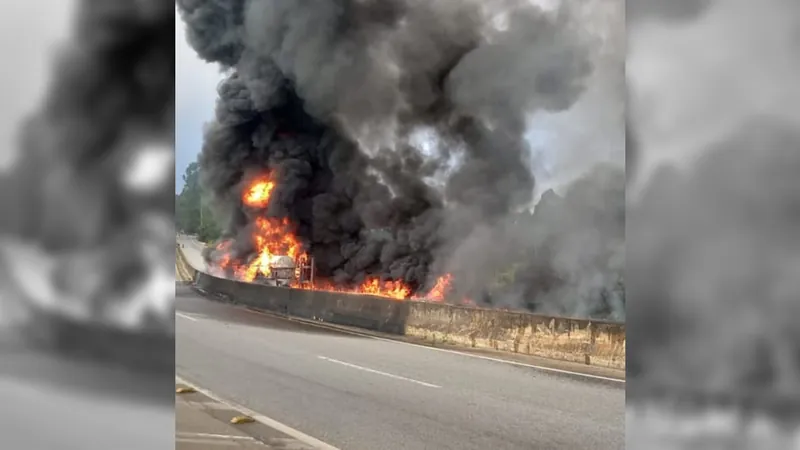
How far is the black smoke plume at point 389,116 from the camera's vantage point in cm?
327

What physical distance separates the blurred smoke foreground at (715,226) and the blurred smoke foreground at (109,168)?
1.76 meters

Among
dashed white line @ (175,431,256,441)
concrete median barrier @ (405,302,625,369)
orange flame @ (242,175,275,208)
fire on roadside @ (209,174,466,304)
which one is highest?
orange flame @ (242,175,275,208)

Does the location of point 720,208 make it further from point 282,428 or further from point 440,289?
point 440,289

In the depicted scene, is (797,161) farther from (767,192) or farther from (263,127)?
(263,127)

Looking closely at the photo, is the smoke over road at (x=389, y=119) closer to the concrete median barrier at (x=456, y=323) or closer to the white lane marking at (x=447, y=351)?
the concrete median barrier at (x=456, y=323)

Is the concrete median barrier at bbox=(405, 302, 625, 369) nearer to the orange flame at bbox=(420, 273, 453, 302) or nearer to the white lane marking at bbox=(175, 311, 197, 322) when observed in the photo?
the orange flame at bbox=(420, 273, 453, 302)

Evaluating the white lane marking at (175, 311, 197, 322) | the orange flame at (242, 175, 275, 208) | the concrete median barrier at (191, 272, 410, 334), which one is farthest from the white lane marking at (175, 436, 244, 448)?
the orange flame at (242, 175, 275, 208)

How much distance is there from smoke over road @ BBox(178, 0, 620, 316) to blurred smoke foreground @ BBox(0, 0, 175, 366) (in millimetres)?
703

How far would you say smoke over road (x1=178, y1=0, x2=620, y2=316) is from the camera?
10.7ft

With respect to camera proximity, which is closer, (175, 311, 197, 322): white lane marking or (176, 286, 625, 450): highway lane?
(176, 286, 625, 450): highway lane

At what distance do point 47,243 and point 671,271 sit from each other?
2.37 meters

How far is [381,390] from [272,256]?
1176 millimetres

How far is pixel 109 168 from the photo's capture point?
227 centimetres

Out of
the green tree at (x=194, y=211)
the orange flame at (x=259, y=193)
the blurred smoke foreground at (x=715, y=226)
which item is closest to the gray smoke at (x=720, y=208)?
the blurred smoke foreground at (x=715, y=226)
